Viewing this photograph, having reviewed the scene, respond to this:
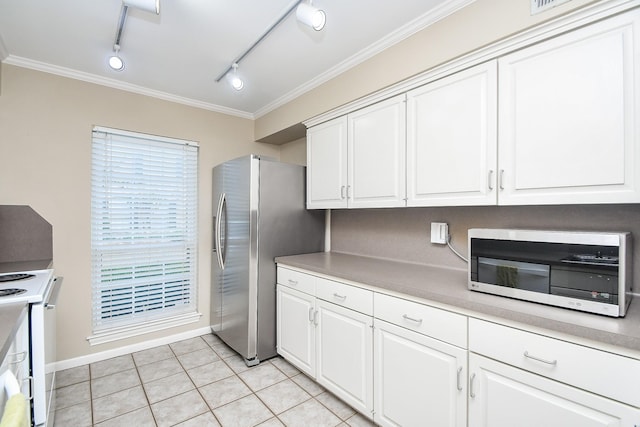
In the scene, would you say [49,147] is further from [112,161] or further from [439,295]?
[439,295]

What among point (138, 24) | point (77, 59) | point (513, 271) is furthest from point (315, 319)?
point (77, 59)

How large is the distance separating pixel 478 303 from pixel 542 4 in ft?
4.53

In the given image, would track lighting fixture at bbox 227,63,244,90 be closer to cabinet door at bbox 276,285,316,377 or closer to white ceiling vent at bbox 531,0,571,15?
cabinet door at bbox 276,285,316,377

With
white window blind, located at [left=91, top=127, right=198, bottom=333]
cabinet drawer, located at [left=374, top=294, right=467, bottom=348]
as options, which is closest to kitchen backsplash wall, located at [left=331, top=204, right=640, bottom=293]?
cabinet drawer, located at [left=374, top=294, right=467, bottom=348]

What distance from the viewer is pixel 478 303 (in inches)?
50.8

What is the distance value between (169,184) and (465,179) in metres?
2.71

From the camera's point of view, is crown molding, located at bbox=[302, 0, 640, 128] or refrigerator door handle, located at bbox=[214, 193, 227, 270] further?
refrigerator door handle, located at bbox=[214, 193, 227, 270]

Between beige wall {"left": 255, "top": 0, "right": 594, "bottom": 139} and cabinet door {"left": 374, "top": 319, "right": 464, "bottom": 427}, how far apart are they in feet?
5.11

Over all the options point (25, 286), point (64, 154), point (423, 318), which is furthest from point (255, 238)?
point (64, 154)

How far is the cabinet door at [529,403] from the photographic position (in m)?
1.00

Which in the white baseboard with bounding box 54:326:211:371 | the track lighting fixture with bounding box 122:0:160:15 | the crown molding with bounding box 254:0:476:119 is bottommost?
the white baseboard with bounding box 54:326:211:371

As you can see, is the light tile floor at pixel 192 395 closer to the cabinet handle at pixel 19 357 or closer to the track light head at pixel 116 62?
the cabinet handle at pixel 19 357

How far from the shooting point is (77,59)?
7.57 ft

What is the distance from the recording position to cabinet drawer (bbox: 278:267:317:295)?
224cm
